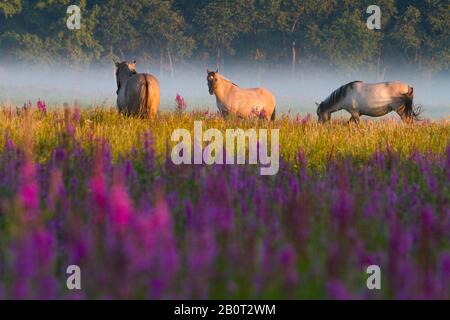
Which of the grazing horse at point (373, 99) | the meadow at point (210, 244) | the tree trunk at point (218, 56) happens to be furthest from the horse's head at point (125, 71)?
the tree trunk at point (218, 56)

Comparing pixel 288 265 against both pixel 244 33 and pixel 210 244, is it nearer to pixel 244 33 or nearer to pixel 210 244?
pixel 210 244

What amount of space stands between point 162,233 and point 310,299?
0.72m

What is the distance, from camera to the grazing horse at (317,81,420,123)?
1820cm

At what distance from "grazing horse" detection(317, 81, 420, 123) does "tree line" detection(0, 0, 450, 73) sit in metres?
51.1

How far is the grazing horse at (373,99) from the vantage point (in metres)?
18.2

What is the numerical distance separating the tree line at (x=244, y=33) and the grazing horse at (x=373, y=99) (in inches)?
2010

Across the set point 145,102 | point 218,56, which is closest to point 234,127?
point 145,102

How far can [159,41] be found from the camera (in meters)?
74.4

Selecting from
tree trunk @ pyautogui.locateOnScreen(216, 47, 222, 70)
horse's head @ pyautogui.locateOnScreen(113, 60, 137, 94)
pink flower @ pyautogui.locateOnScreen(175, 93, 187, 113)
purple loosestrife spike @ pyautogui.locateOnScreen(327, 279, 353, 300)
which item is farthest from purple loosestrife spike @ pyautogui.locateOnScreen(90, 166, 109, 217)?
tree trunk @ pyautogui.locateOnScreen(216, 47, 222, 70)

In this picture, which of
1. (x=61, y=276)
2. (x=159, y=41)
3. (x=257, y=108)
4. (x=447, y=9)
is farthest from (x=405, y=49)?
(x=61, y=276)

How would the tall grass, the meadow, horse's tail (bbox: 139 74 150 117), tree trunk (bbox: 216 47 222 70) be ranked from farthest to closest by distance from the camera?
tree trunk (bbox: 216 47 222 70)
horse's tail (bbox: 139 74 150 117)
the tall grass
the meadow

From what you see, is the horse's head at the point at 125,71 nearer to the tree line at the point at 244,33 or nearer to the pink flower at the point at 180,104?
the pink flower at the point at 180,104

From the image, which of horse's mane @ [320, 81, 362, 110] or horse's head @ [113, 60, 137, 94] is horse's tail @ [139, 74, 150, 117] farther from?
horse's mane @ [320, 81, 362, 110]

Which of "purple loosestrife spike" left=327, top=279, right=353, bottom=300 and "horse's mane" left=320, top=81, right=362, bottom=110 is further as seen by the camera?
"horse's mane" left=320, top=81, right=362, bottom=110
